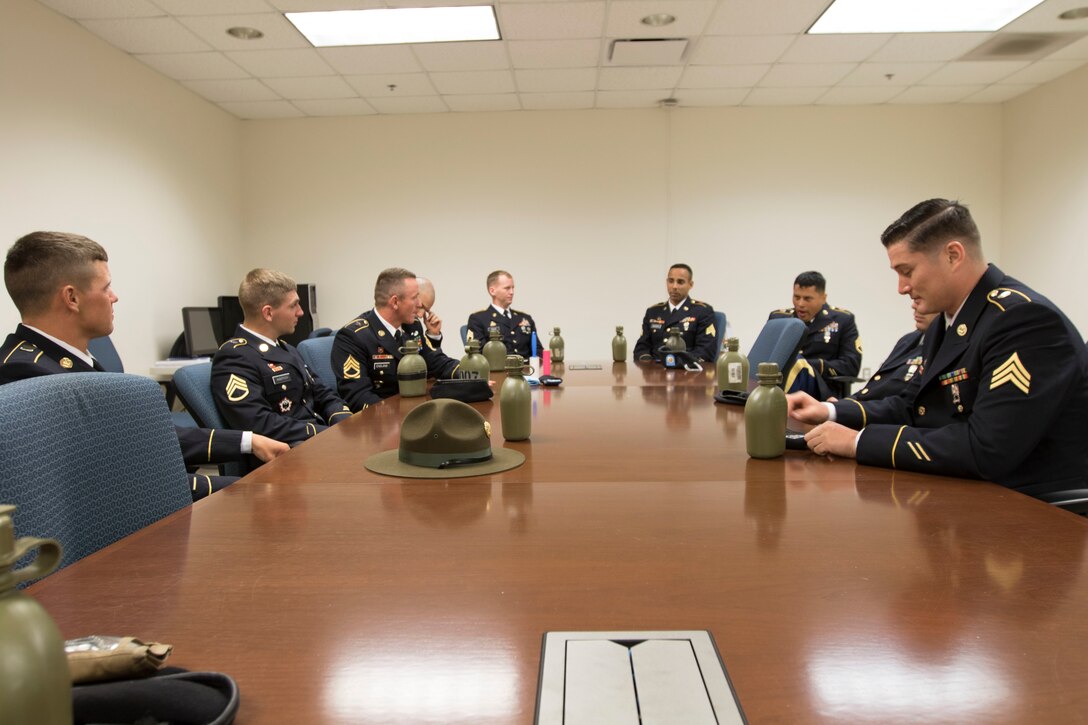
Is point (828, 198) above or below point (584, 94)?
below

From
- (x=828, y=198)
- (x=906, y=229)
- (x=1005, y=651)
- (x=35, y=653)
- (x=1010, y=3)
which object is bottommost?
(x=1005, y=651)

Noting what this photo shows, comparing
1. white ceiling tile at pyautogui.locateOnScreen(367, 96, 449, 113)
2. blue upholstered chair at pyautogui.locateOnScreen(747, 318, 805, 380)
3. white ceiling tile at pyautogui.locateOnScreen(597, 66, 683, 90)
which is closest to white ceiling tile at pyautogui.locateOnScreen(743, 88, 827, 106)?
white ceiling tile at pyautogui.locateOnScreen(597, 66, 683, 90)

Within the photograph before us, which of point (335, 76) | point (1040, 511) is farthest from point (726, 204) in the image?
point (1040, 511)

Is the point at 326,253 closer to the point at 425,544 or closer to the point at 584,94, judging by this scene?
the point at 584,94

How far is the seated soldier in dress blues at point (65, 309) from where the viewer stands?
1936 millimetres

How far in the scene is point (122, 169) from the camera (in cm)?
485

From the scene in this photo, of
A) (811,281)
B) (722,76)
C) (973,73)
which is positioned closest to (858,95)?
(973,73)

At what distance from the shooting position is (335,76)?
546 centimetres

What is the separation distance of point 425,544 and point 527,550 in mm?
155

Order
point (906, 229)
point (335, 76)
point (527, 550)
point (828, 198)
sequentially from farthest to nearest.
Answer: point (828, 198), point (335, 76), point (906, 229), point (527, 550)

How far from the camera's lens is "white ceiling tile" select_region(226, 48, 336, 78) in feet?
16.1

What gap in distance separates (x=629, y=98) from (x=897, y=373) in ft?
14.7

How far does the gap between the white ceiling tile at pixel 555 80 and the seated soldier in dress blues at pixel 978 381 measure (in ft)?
13.9

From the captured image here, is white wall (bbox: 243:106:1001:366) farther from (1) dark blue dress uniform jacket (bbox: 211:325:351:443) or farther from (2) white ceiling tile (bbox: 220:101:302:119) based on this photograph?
(1) dark blue dress uniform jacket (bbox: 211:325:351:443)
